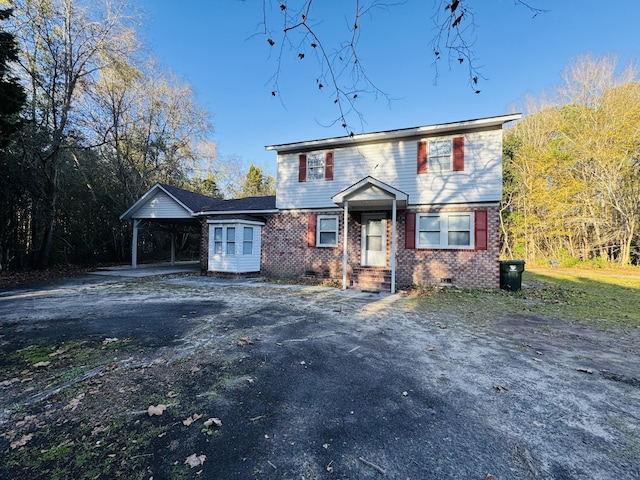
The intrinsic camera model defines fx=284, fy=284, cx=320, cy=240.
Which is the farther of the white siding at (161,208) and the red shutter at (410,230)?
the white siding at (161,208)

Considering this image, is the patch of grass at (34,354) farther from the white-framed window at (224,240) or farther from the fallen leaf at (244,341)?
the white-framed window at (224,240)

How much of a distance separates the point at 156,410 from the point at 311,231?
9.56 metres

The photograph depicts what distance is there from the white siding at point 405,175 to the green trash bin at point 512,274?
2218 mm

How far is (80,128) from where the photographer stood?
1612 centimetres

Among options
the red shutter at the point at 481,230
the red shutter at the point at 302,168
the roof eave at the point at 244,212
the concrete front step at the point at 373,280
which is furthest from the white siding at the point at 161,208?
the red shutter at the point at 481,230

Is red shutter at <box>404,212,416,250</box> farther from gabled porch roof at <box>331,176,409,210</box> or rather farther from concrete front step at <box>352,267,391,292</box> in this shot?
concrete front step at <box>352,267,391,292</box>

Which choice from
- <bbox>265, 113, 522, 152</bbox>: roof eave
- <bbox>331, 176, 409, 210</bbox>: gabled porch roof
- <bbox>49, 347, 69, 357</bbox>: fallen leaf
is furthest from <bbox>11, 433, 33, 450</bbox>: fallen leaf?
Result: <bbox>265, 113, 522, 152</bbox>: roof eave

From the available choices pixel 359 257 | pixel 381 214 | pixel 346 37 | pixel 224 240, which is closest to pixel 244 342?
pixel 346 37

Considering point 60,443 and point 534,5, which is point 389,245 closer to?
point 534,5

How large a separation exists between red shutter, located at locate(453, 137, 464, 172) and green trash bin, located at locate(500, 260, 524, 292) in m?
3.57

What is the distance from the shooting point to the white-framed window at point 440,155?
33.0 ft

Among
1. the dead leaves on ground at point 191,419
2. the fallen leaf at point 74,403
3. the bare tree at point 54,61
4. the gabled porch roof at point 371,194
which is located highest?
the bare tree at point 54,61

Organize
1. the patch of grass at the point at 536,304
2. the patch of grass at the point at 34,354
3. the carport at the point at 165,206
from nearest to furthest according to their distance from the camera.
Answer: the patch of grass at the point at 34,354
the patch of grass at the point at 536,304
the carport at the point at 165,206

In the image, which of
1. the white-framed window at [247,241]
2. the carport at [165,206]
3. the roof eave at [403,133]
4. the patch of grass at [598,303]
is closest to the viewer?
the patch of grass at [598,303]
